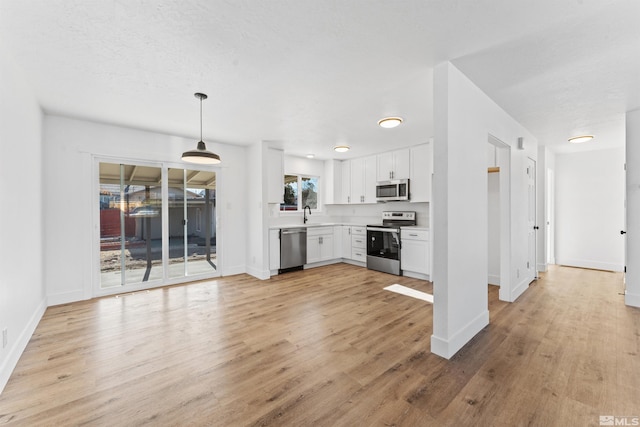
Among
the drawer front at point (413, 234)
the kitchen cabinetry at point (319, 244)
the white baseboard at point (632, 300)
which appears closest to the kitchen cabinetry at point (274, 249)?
Result: the kitchen cabinetry at point (319, 244)

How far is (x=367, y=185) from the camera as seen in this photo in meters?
5.94

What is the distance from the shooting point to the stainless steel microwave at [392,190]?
5125mm

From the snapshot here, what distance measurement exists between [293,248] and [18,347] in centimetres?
371

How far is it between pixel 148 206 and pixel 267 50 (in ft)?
11.3

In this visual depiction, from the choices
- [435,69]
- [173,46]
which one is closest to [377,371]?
[435,69]

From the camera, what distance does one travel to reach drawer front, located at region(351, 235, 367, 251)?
5738 mm

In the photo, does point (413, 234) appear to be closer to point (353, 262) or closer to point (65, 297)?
point (353, 262)

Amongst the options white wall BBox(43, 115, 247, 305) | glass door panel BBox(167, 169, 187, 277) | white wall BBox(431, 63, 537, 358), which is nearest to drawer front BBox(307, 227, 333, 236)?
glass door panel BBox(167, 169, 187, 277)

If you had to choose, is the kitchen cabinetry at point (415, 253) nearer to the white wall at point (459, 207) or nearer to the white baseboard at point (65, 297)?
the white wall at point (459, 207)

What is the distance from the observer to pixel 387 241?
5195mm

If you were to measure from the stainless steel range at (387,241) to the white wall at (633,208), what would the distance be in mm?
2813

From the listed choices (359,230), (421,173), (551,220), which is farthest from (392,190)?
(551,220)

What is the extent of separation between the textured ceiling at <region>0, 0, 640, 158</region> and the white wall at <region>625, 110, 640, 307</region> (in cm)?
33
